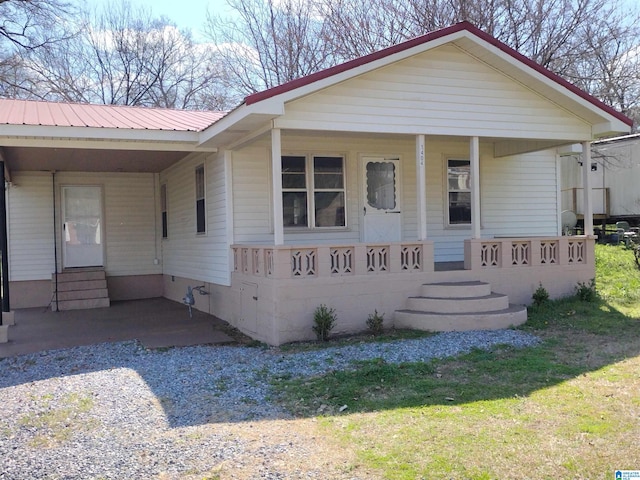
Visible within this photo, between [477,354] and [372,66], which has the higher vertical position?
[372,66]

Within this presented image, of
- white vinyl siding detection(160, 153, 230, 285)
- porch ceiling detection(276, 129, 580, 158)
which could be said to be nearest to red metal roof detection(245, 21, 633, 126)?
porch ceiling detection(276, 129, 580, 158)

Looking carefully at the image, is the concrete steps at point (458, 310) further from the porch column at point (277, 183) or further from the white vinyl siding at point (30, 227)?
the white vinyl siding at point (30, 227)

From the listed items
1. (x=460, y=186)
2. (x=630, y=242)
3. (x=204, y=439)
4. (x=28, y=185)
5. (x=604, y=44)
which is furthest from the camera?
(x=604, y=44)

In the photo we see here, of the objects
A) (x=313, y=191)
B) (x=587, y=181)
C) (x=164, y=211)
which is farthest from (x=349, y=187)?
(x=164, y=211)

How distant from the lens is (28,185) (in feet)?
45.7

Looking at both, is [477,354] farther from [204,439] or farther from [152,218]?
[152,218]

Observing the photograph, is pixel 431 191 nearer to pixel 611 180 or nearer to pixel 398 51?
pixel 398 51

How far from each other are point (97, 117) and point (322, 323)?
5.68 meters

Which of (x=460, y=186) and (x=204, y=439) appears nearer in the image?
(x=204, y=439)

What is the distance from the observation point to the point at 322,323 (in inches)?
341

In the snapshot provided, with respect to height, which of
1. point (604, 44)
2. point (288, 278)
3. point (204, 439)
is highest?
point (604, 44)

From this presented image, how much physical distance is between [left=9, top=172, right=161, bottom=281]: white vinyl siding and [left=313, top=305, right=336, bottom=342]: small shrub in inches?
294

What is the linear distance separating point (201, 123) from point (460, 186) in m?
5.25

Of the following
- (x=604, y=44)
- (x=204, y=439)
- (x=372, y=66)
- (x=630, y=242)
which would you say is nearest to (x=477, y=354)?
(x=204, y=439)
